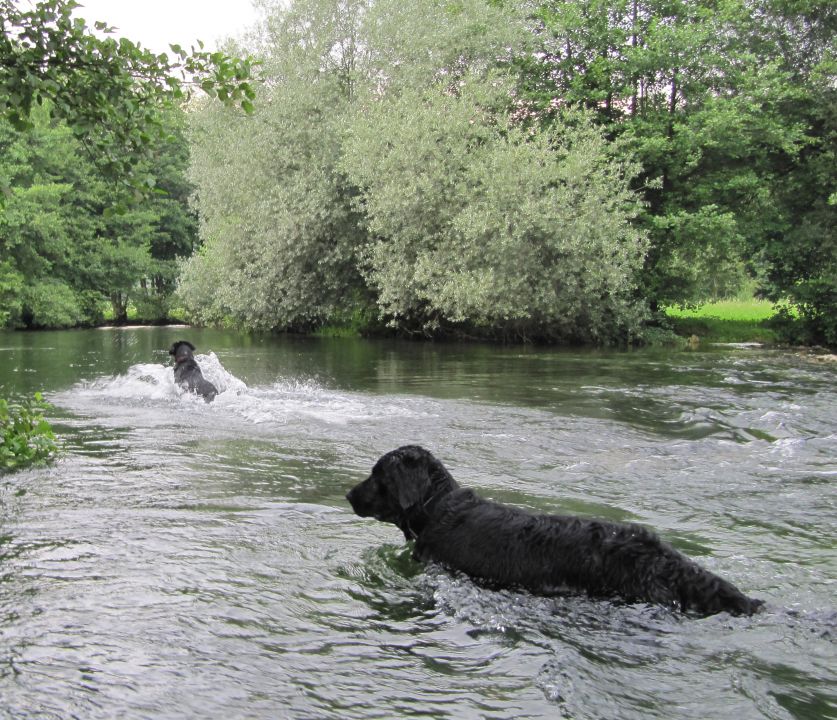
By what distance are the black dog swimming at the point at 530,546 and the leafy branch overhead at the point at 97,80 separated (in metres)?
3.19

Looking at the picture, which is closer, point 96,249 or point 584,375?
point 584,375

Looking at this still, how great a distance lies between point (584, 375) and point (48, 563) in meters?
15.3

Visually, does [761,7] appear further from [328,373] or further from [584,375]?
[328,373]

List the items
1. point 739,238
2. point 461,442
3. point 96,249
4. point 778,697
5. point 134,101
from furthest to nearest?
point 96,249 < point 739,238 < point 461,442 < point 134,101 < point 778,697

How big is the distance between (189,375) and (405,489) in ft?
36.1

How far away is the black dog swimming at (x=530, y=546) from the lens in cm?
487

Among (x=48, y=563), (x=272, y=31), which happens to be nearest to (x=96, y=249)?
(x=272, y=31)

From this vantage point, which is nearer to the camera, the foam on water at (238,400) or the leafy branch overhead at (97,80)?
the leafy branch overhead at (97,80)

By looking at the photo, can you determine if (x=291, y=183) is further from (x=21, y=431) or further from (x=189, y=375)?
(x=21, y=431)

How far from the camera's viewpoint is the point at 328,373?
20781mm

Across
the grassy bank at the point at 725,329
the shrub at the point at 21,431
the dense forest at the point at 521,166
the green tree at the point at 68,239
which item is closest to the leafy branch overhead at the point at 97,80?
the shrub at the point at 21,431

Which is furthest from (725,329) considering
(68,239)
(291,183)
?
(68,239)

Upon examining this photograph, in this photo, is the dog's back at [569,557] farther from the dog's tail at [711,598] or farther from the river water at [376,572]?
the river water at [376,572]

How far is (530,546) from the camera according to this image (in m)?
5.36
